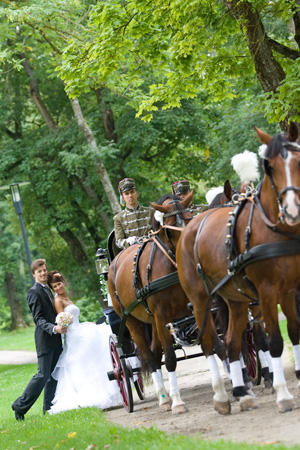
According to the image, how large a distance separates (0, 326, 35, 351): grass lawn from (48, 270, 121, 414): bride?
78.9 feet

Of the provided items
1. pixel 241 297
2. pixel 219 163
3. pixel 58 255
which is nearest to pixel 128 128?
pixel 219 163

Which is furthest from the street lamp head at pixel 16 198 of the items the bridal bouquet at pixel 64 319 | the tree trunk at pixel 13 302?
the tree trunk at pixel 13 302

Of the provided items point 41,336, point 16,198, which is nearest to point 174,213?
point 41,336

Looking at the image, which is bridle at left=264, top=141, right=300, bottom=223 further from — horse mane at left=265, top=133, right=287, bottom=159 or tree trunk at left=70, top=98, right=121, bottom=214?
tree trunk at left=70, top=98, right=121, bottom=214

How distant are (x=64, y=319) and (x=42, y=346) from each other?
65 centimetres

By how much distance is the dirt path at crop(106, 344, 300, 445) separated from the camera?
6.71m

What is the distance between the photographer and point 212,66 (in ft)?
47.4

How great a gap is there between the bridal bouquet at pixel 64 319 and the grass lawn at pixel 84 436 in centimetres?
131

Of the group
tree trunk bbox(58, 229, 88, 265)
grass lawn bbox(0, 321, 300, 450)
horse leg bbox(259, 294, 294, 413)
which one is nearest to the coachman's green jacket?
grass lawn bbox(0, 321, 300, 450)

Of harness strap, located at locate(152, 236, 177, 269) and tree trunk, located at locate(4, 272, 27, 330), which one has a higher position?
tree trunk, located at locate(4, 272, 27, 330)

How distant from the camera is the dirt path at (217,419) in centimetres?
671

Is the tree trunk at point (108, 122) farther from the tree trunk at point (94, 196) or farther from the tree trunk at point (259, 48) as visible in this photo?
the tree trunk at point (259, 48)

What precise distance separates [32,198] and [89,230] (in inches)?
92.6

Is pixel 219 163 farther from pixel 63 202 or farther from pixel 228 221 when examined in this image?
pixel 228 221
